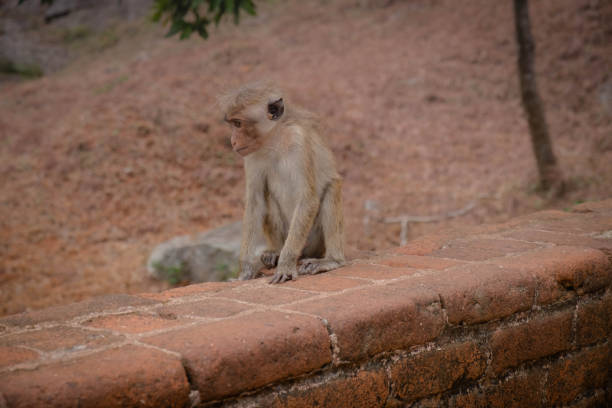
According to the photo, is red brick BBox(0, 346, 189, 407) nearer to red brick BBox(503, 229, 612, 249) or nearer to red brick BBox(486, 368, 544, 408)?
red brick BBox(486, 368, 544, 408)

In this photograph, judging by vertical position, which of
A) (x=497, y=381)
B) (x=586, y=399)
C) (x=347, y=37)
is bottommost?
(x=586, y=399)

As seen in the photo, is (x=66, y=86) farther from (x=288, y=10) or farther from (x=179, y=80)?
(x=288, y=10)

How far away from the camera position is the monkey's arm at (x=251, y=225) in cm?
368

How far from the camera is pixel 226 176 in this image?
10.0 m

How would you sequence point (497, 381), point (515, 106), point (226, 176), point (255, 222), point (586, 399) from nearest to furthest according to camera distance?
point (497, 381), point (586, 399), point (255, 222), point (226, 176), point (515, 106)

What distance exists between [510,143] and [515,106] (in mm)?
1560

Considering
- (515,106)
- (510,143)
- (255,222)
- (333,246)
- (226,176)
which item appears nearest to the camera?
(333,246)

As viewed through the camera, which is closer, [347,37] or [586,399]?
[586,399]

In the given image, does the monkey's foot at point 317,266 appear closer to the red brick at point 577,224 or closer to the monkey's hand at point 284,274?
the monkey's hand at point 284,274

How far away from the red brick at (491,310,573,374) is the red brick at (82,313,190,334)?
4.29 ft

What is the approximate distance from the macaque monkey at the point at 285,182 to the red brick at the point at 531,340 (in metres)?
1.07

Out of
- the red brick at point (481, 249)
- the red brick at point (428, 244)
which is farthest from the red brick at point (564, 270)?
the red brick at point (428, 244)

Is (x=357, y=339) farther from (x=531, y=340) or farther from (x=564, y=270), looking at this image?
(x=564, y=270)

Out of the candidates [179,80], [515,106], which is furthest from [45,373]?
[179,80]
